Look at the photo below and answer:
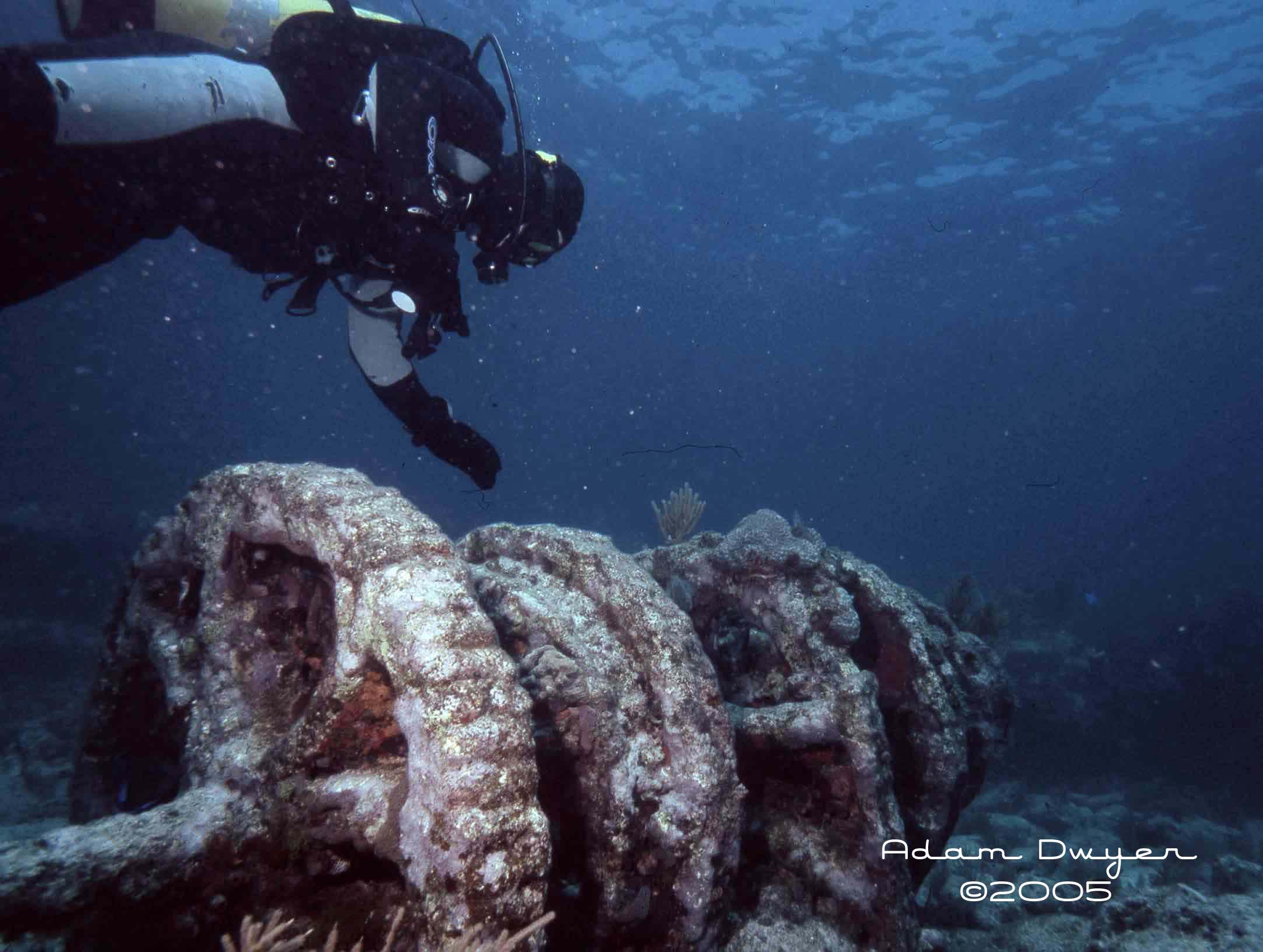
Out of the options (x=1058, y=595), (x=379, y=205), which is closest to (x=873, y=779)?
(x=379, y=205)

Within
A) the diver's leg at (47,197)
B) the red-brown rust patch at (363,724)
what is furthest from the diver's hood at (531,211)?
the red-brown rust patch at (363,724)

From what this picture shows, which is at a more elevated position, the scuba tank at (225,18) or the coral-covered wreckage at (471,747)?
the scuba tank at (225,18)

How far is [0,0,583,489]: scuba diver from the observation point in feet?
8.35

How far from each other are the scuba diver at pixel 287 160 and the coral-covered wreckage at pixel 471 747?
1.26m

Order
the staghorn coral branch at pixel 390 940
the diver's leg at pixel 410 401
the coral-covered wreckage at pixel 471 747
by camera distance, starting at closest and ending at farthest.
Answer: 1. the staghorn coral branch at pixel 390 940
2. the coral-covered wreckage at pixel 471 747
3. the diver's leg at pixel 410 401

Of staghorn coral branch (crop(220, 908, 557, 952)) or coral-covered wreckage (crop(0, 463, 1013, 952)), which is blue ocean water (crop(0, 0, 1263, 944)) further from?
staghorn coral branch (crop(220, 908, 557, 952))

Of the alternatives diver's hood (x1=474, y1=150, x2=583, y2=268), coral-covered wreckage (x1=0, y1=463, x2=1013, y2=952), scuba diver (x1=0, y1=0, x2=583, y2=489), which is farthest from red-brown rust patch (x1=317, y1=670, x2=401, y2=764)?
diver's hood (x1=474, y1=150, x2=583, y2=268)

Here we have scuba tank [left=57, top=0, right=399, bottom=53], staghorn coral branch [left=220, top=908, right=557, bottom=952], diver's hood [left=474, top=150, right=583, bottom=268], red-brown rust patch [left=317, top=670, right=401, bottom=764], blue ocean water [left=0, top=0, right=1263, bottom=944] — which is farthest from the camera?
blue ocean water [left=0, top=0, right=1263, bottom=944]

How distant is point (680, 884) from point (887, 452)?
12572 cm

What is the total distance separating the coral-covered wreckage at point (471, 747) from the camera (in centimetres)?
173
